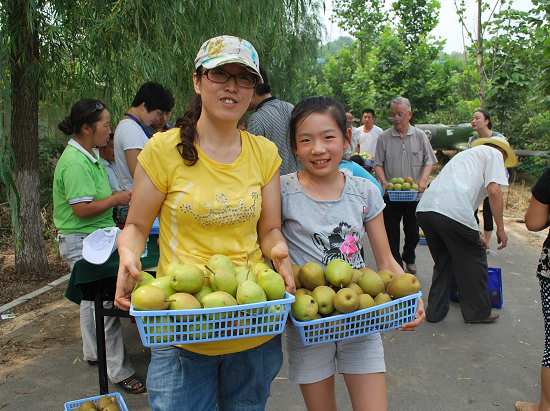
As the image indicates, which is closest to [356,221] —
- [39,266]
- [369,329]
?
[369,329]

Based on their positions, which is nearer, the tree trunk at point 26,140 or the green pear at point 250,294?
the green pear at point 250,294

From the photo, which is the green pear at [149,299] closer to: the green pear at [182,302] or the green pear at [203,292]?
the green pear at [182,302]

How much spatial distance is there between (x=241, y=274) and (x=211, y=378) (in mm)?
452

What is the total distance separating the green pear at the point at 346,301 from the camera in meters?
2.02

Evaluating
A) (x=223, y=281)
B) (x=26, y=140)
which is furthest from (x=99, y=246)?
(x=26, y=140)

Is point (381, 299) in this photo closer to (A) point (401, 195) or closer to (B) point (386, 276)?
(B) point (386, 276)

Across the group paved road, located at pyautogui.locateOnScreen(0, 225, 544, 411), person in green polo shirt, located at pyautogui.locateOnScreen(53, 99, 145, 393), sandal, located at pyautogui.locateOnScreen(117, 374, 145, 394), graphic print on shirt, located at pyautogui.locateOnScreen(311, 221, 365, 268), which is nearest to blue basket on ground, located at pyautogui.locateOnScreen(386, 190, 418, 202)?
paved road, located at pyautogui.locateOnScreen(0, 225, 544, 411)

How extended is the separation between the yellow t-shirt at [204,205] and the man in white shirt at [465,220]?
330 centimetres

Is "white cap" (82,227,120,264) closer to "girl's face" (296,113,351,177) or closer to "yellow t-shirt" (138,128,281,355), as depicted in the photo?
"yellow t-shirt" (138,128,281,355)

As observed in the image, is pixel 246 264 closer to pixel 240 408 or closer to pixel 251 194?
pixel 251 194

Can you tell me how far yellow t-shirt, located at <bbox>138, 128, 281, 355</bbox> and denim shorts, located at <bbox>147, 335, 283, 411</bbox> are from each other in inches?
2.7

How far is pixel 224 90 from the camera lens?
1983 mm

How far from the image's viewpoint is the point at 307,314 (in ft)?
6.55

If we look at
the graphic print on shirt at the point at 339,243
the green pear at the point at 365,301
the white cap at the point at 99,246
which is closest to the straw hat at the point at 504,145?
the graphic print on shirt at the point at 339,243
